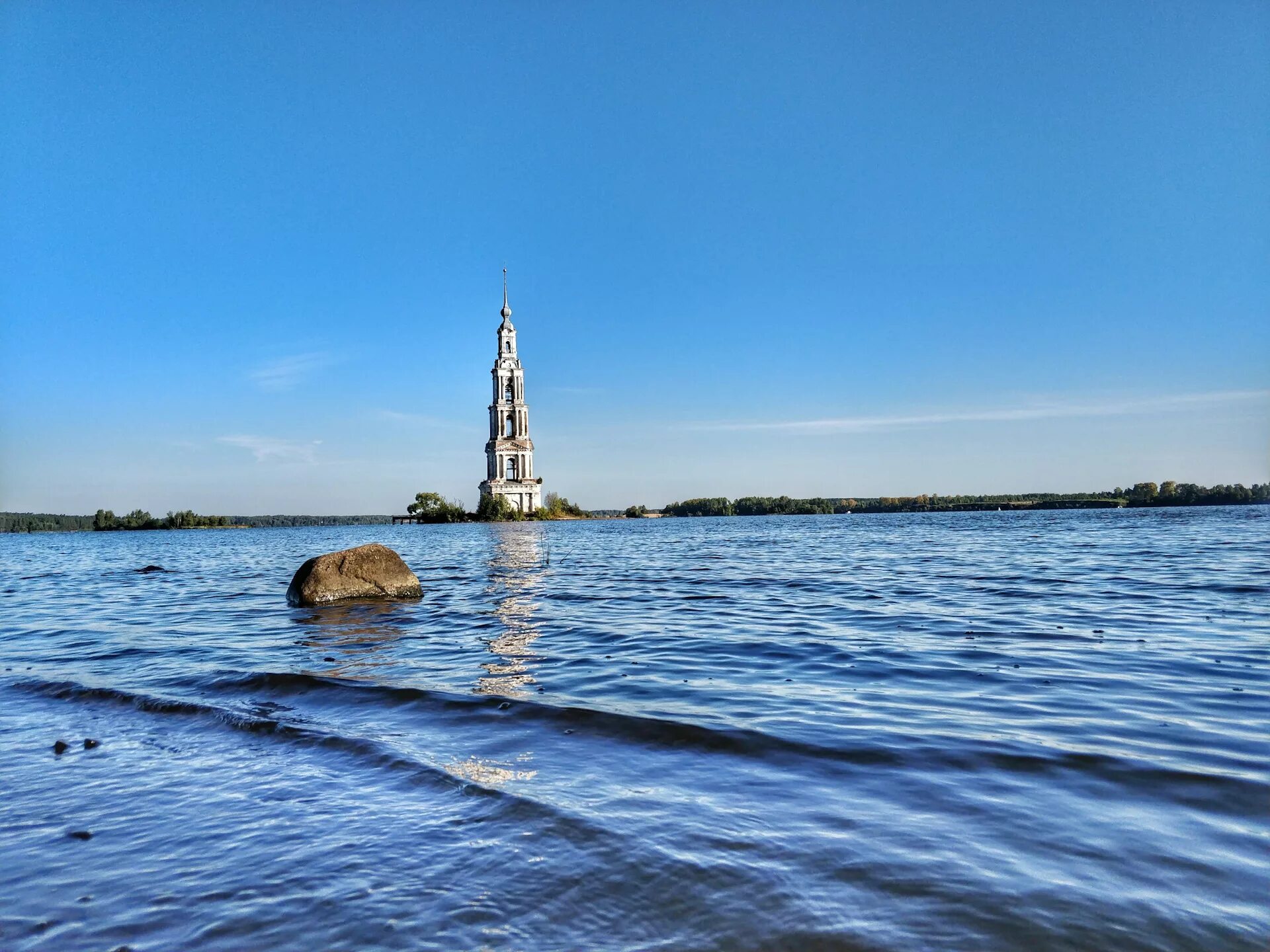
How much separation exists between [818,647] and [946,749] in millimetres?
4860

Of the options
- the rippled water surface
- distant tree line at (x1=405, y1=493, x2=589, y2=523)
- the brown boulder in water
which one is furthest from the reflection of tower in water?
distant tree line at (x1=405, y1=493, x2=589, y2=523)

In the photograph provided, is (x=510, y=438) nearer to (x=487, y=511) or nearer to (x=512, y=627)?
(x=487, y=511)

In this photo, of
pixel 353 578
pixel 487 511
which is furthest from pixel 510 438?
pixel 353 578

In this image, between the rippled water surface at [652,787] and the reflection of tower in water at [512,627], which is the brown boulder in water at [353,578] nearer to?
the reflection of tower in water at [512,627]

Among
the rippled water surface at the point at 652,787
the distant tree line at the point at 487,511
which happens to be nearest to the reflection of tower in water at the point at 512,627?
the rippled water surface at the point at 652,787

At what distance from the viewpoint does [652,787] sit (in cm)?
558

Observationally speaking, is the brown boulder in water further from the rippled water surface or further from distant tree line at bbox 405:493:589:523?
distant tree line at bbox 405:493:589:523

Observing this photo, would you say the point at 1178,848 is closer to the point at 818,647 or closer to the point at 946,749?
the point at 946,749

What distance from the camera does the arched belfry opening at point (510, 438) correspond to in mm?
149125

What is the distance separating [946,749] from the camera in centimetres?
620

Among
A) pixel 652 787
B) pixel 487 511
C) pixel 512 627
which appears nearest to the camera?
pixel 652 787

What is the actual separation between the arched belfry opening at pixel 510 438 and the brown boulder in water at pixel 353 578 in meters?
129

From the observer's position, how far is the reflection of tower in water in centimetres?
A: 924

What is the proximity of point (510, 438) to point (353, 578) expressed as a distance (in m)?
135
